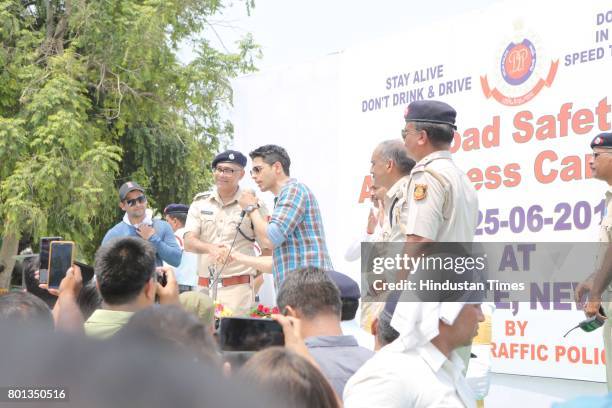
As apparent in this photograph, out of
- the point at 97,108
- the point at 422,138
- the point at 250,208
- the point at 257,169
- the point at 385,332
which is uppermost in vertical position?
the point at 97,108

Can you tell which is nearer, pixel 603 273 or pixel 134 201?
pixel 603 273

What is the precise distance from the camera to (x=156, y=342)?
303mm

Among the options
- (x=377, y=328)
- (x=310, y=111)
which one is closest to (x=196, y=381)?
(x=377, y=328)

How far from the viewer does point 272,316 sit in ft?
8.86

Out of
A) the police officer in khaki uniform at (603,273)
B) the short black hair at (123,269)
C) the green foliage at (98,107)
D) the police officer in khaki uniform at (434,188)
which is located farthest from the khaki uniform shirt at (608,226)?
the green foliage at (98,107)

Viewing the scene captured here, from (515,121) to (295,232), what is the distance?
5.02 feet

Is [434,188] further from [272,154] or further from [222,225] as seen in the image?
[222,225]

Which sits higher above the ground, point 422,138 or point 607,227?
point 422,138

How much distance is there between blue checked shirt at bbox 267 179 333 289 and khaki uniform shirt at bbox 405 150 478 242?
133 cm

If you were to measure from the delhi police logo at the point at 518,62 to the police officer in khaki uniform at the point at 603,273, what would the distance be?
963 mm

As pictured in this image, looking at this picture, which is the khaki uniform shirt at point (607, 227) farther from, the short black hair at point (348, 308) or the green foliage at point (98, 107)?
the green foliage at point (98, 107)

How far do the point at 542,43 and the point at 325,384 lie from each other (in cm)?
443

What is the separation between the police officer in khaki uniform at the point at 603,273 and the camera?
4.00 metres

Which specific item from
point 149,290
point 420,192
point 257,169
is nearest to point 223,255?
point 257,169
